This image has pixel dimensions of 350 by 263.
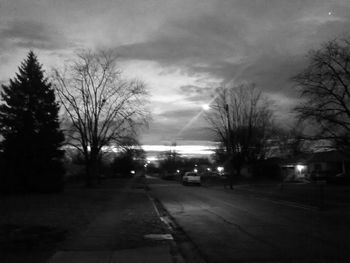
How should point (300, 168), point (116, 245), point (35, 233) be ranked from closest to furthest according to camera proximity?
point (116, 245) < point (35, 233) < point (300, 168)

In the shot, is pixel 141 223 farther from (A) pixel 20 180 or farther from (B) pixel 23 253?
(A) pixel 20 180

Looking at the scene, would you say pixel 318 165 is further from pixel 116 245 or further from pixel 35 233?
pixel 116 245

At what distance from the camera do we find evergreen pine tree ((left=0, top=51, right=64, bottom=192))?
113ft

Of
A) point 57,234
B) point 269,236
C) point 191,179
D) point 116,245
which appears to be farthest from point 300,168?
point 116,245

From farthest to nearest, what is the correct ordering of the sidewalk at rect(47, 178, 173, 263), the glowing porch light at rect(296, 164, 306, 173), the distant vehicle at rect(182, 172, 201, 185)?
the glowing porch light at rect(296, 164, 306, 173) < the distant vehicle at rect(182, 172, 201, 185) < the sidewalk at rect(47, 178, 173, 263)

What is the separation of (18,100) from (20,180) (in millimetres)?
6171

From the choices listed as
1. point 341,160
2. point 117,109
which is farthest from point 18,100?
point 341,160

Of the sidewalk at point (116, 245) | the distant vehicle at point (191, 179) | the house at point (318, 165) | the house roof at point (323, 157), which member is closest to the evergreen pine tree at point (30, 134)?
the sidewalk at point (116, 245)

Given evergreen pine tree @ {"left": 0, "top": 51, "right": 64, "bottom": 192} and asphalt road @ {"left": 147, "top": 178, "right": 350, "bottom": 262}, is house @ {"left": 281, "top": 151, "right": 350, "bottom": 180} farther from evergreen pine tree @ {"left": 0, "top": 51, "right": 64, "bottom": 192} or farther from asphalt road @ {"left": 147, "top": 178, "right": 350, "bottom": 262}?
asphalt road @ {"left": 147, "top": 178, "right": 350, "bottom": 262}

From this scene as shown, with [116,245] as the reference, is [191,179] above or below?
above

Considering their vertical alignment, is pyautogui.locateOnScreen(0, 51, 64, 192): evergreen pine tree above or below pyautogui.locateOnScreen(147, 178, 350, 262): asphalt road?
above

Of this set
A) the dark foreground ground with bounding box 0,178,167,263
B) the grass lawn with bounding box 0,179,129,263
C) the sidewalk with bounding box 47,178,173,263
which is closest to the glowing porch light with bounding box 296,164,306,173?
the dark foreground ground with bounding box 0,178,167,263

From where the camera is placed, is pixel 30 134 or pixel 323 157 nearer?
pixel 30 134

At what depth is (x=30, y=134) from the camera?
114 feet
